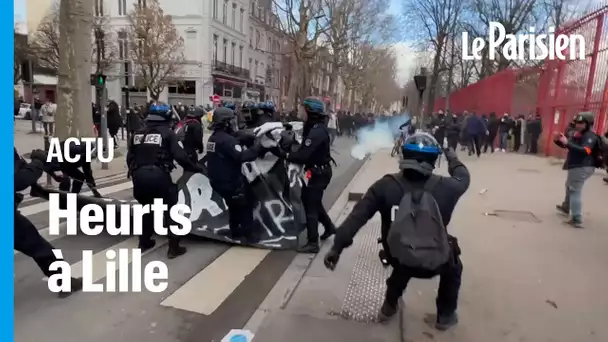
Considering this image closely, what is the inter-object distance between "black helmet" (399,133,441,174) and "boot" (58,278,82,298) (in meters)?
3.17

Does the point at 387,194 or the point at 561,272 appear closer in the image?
the point at 387,194

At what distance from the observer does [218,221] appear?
5.87 m

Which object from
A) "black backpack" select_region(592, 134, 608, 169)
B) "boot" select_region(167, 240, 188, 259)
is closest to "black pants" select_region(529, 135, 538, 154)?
"black backpack" select_region(592, 134, 608, 169)

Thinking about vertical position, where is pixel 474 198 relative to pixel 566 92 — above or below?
below

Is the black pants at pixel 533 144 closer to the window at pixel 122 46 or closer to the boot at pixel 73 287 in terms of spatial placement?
the boot at pixel 73 287

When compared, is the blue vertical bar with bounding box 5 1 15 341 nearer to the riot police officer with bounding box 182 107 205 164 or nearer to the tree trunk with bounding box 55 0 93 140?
the riot police officer with bounding box 182 107 205 164

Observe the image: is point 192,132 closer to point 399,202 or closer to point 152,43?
point 399,202

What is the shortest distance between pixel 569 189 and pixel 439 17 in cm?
3119

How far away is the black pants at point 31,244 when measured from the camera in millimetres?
3873

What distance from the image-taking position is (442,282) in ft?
11.8

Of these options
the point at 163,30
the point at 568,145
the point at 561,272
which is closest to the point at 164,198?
the point at 561,272

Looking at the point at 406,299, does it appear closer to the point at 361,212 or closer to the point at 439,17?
the point at 361,212

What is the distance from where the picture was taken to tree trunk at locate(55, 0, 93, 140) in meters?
11.1

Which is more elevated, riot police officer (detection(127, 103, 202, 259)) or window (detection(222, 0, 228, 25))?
window (detection(222, 0, 228, 25))
